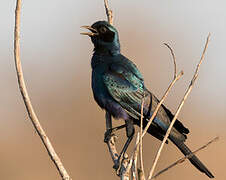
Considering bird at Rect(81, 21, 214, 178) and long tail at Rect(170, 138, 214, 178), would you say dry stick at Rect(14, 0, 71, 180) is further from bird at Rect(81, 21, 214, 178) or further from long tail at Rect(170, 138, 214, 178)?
bird at Rect(81, 21, 214, 178)

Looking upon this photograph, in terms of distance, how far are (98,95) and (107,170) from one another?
6.60m

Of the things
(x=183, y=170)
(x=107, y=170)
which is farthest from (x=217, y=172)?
(x=107, y=170)

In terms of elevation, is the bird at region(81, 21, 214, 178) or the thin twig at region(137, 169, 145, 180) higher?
the bird at region(81, 21, 214, 178)

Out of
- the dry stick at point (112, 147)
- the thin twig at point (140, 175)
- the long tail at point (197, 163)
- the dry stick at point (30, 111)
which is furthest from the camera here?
the long tail at point (197, 163)

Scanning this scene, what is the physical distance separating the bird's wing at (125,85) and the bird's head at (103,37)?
359 millimetres

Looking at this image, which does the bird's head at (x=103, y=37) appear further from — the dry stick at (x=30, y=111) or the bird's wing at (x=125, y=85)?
the dry stick at (x=30, y=111)

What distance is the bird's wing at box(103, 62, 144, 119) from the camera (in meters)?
8.09

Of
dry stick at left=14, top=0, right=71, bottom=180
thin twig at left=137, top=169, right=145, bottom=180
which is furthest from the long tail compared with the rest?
dry stick at left=14, top=0, right=71, bottom=180

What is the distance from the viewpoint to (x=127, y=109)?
8062 mm

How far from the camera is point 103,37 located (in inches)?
336

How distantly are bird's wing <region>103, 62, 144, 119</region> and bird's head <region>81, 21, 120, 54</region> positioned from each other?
1.18 ft

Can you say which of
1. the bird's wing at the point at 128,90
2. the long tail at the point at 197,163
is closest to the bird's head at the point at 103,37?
the bird's wing at the point at 128,90

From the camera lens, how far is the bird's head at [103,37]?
847 cm

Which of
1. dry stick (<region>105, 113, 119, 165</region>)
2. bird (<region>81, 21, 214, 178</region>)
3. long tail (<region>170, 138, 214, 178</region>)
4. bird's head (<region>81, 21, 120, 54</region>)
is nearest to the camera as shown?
dry stick (<region>105, 113, 119, 165</region>)
